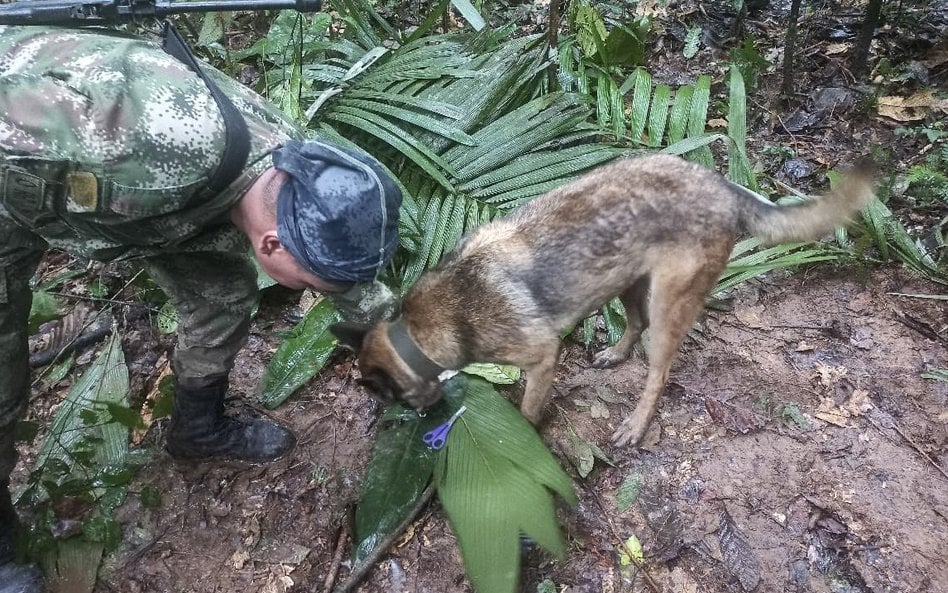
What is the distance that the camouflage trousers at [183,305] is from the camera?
2391 mm

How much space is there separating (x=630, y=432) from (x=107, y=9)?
10.0 feet

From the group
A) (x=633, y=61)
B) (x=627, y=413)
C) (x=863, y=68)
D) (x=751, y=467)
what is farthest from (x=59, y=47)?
(x=863, y=68)

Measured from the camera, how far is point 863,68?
5488 mm

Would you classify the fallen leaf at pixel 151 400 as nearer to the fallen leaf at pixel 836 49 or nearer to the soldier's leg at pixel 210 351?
the soldier's leg at pixel 210 351

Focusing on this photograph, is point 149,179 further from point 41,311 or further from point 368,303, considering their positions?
point 41,311

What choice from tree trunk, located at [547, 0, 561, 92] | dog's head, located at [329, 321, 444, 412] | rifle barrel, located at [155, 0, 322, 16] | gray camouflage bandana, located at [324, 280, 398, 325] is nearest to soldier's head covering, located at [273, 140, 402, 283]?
gray camouflage bandana, located at [324, 280, 398, 325]

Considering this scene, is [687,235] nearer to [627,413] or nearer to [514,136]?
[627,413]

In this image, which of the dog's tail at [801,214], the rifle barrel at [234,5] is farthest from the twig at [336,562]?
the dog's tail at [801,214]

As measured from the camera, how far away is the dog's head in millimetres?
2861

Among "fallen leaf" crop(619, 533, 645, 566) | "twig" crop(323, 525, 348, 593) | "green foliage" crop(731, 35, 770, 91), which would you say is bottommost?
"fallen leaf" crop(619, 533, 645, 566)

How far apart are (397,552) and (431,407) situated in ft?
2.29

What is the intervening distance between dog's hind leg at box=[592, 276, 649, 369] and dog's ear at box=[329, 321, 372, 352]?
5.18 ft

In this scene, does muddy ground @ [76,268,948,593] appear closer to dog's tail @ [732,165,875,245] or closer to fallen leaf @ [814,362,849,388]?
fallen leaf @ [814,362,849,388]

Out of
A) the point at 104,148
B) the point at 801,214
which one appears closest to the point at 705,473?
the point at 801,214
